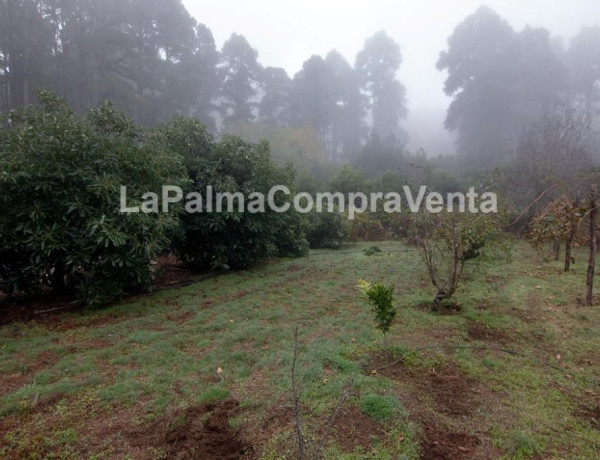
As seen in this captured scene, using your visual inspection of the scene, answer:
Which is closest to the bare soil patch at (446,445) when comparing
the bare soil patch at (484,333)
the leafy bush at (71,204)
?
the bare soil patch at (484,333)

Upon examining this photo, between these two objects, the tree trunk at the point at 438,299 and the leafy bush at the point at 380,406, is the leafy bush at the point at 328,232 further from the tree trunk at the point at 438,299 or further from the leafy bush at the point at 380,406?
the leafy bush at the point at 380,406

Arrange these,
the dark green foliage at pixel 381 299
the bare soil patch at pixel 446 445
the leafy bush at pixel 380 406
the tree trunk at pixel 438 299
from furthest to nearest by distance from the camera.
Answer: the tree trunk at pixel 438 299, the dark green foliage at pixel 381 299, the leafy bush at pixel 380 406, the bare soil patch at pixel 446 445

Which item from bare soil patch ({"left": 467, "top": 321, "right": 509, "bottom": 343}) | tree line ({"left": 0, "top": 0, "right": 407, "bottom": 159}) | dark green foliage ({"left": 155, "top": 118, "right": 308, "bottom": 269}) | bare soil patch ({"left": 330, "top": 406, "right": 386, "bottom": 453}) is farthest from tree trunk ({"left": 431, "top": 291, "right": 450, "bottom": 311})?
tree line ({"left": 0, "top": 0, "right": 407, "bottom": 159})

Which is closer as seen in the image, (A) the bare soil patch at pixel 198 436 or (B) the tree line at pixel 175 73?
(A) the bare soil patch at pixel 198 436

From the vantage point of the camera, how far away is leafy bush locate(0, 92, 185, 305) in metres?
4.46

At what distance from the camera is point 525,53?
2361 cm

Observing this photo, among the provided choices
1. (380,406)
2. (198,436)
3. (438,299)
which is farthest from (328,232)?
(198,436)

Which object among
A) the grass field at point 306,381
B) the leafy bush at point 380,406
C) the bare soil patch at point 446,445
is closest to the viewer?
the bare soil patch at point 446,445

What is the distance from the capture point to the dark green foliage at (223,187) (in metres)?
6.91

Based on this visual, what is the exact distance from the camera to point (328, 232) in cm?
1216

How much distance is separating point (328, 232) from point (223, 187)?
602 centimetres

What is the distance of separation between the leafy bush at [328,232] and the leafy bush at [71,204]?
7.23 meters

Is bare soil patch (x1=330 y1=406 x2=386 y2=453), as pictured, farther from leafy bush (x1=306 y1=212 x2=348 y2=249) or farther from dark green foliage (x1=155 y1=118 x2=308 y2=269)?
leafy bush (x1=306 y1=212 x2=348 y2=249)

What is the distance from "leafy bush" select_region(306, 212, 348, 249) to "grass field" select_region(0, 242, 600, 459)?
6657mm
